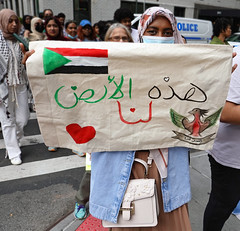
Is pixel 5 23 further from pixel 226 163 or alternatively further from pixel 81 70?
pixel 226 163

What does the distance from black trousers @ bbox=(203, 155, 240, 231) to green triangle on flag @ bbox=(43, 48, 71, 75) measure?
1199mm


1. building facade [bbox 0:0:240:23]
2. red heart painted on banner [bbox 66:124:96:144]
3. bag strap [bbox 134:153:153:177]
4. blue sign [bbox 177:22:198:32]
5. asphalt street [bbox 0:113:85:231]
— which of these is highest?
building facade [bbox 0:0:240:23]

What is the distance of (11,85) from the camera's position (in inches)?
125

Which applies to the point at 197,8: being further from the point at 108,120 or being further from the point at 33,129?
the point at 108,120

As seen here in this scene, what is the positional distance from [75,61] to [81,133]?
1.15ft

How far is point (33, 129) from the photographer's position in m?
4.83

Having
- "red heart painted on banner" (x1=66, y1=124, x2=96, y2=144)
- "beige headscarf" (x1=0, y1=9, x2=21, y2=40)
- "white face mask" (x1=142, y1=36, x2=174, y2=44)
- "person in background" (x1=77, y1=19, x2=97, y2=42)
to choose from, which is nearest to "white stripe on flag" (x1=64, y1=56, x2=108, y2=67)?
"red heart painted on banner" (x1=66, y1=124, x2=96, y2=144)

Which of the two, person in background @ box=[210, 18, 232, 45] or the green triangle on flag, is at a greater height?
person in background @ box=[210, 18, 232, 45]

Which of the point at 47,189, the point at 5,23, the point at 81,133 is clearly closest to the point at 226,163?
the point at 81,133

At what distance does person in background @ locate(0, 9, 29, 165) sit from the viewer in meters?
3.07

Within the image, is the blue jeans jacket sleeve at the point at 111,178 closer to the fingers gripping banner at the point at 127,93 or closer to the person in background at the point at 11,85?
the fingers gripping banner at the point at 127,93

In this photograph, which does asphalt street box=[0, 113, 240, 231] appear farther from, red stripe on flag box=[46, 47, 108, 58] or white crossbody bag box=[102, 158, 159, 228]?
red stripe on flag box=[46, 47, 108, 58]

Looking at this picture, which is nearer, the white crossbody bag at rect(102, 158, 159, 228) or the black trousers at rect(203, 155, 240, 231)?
→ the white crossbody bag at rect(102, 158, 159, 228)

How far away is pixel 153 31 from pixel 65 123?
0.77 metres
